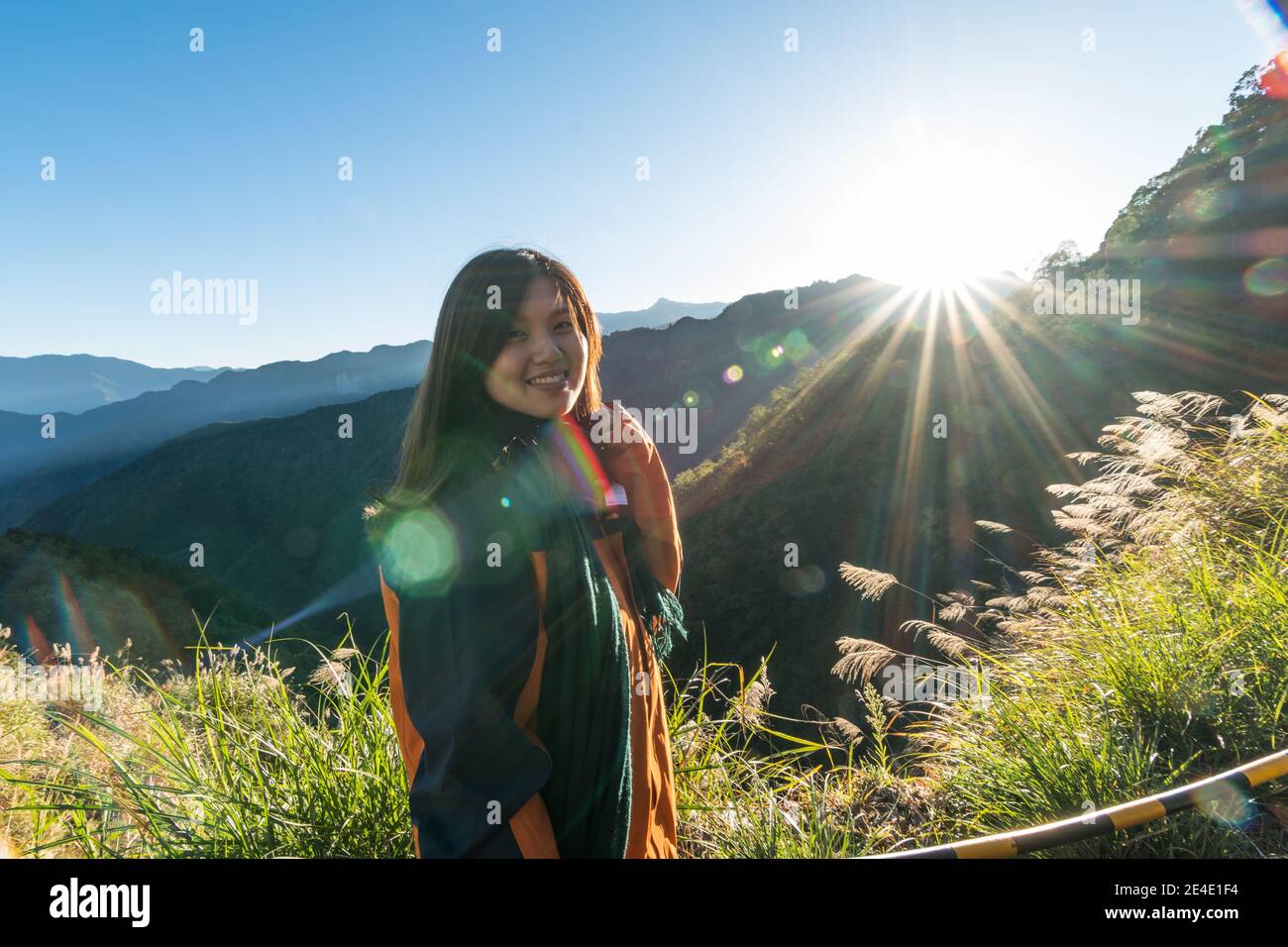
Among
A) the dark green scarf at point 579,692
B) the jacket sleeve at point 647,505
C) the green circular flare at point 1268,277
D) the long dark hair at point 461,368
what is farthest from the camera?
the green circular flare at point 1268,277

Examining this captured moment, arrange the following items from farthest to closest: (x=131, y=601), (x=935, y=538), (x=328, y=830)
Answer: (x=131, y=601) → (x=935, y=538) → (x=328, y=830)

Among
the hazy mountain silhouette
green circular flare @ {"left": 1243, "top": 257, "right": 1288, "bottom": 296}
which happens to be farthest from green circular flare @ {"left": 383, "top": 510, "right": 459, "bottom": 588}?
the hazy mountain silhouette

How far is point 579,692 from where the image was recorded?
1128 millimetres

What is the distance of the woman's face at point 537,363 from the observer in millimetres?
1299

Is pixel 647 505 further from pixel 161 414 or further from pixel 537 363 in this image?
pixel 161 414

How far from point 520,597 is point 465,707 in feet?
0.60

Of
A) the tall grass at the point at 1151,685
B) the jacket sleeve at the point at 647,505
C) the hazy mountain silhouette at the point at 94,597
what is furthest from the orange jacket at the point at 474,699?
the hazy mountain silhouette at the point at 94,597

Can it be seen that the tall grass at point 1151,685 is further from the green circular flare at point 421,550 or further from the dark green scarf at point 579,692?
the green circular flare at point 421,550

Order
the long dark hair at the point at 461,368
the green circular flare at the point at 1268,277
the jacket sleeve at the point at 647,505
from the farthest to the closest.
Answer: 1. the green circular flare at the point at 1268,277
2. the jacket sleeve at the point at 647,505
3. the long dark hair at the point at 461,368
